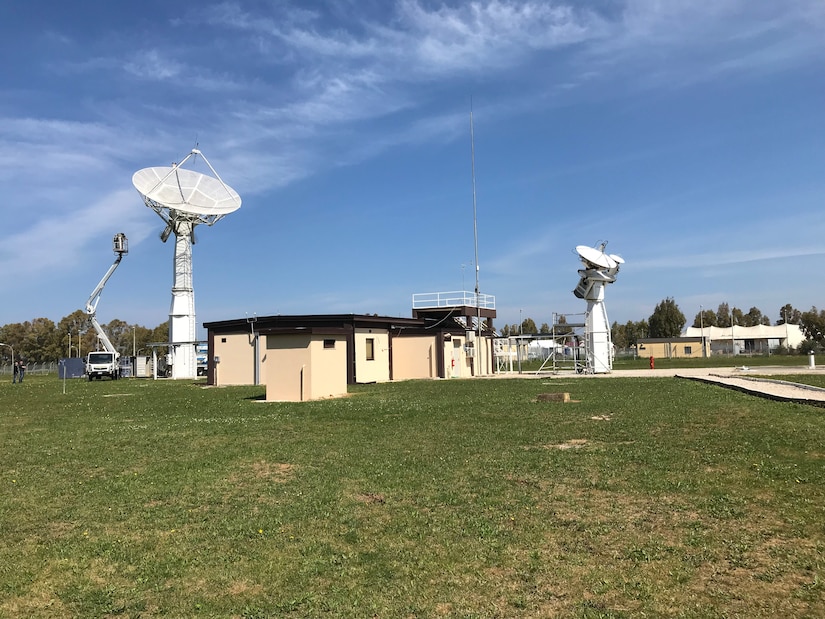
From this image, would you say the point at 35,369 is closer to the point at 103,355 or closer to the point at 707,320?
the point at 103,355

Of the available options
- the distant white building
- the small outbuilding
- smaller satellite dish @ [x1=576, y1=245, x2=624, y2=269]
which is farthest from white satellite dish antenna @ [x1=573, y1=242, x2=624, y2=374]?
the distant white building

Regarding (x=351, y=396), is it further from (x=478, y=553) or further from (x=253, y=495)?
(x=478, y=553)

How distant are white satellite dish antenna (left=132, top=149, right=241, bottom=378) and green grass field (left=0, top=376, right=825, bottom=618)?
3645cm

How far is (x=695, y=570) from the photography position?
529 cm

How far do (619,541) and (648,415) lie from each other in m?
9.94

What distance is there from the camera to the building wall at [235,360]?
35.8 metres

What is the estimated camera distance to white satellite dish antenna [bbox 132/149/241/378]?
48.4 meters

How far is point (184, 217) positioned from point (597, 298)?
104 ft

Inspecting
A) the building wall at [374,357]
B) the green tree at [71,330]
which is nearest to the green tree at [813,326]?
the building wall at [374,357]

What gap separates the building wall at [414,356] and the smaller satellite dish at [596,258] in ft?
34.9

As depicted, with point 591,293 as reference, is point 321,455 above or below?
below

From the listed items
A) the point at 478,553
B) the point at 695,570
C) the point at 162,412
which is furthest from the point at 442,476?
the point at 162,412

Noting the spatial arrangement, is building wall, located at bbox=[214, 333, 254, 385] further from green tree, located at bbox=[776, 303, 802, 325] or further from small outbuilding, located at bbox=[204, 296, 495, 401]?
green tree, located at bbox=[776, 303, 802, 325]

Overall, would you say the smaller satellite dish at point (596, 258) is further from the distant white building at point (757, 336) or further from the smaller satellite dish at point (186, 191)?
the distant white building at point (757, 336)
